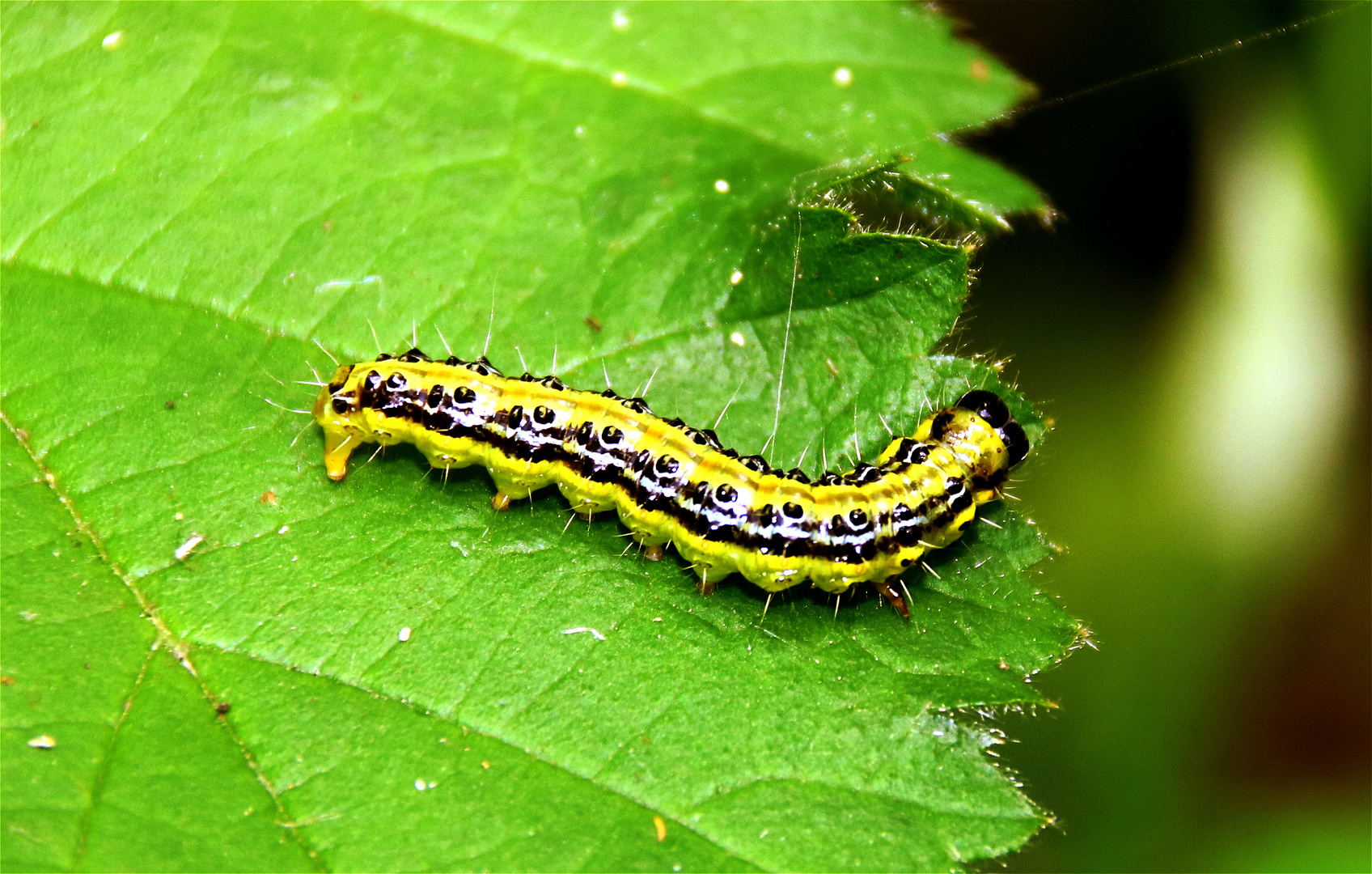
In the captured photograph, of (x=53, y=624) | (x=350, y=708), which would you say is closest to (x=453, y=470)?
(x=350, y=708)

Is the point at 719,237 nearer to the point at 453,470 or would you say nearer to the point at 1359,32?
the point at 453,470

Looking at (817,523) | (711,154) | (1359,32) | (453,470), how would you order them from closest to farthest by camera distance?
(817,523)
(453,470)
(711,154)
(1359,32)

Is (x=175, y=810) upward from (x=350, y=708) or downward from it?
downward

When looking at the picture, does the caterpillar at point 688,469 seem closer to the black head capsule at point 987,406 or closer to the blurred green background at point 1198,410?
the black head capsule at point 987,406

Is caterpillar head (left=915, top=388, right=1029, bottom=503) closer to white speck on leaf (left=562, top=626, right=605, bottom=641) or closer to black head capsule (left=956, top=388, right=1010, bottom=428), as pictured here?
black head capsule (left=956, top=388, right=1010, bottom=428)

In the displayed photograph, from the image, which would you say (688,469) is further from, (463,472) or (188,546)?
(188,546)

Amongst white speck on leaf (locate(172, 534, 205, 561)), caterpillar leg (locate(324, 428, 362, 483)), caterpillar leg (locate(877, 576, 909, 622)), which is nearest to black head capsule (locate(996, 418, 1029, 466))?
caterpillar leg (locate(877, 576, 909, 622))

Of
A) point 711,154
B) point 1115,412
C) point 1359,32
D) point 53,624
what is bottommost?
point 53,624
